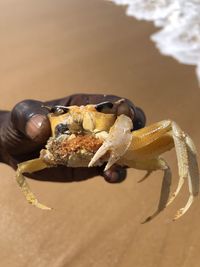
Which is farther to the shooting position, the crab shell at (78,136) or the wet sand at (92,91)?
the wet sand at (92,91)

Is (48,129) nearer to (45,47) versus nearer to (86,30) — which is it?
(45,47)

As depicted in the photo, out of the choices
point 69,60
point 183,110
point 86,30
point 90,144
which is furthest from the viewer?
point 86,30

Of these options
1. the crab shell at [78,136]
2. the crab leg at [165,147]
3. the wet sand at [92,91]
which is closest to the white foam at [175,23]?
the wet sand at [92,91]

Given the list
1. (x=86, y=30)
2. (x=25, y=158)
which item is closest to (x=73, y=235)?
(x=25, y=158)

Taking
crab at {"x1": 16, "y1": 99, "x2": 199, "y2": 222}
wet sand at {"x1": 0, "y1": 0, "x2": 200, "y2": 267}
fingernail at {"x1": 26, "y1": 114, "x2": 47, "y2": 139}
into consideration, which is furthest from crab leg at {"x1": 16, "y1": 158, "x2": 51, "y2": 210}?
wet sand at {"x1": 0, "y1": 0, "x2": 200, "y2": 267}

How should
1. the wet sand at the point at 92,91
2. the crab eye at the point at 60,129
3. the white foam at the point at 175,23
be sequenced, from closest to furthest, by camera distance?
the crab eye at the point at 60,129, the wet sand at the point at 92,91, the white foam at the point at 175,23

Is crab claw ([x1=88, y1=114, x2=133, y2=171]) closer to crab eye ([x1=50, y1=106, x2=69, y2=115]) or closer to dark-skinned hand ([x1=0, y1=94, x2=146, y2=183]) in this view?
dark-skinned hand ([x1=0, y1=94, x2=146, y2=183])

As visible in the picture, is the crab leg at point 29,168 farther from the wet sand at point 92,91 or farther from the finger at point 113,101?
the wet sand at point 92,91

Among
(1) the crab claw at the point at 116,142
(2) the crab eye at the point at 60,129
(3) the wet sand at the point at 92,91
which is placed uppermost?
(2) the crab eye at the point at 60,129
